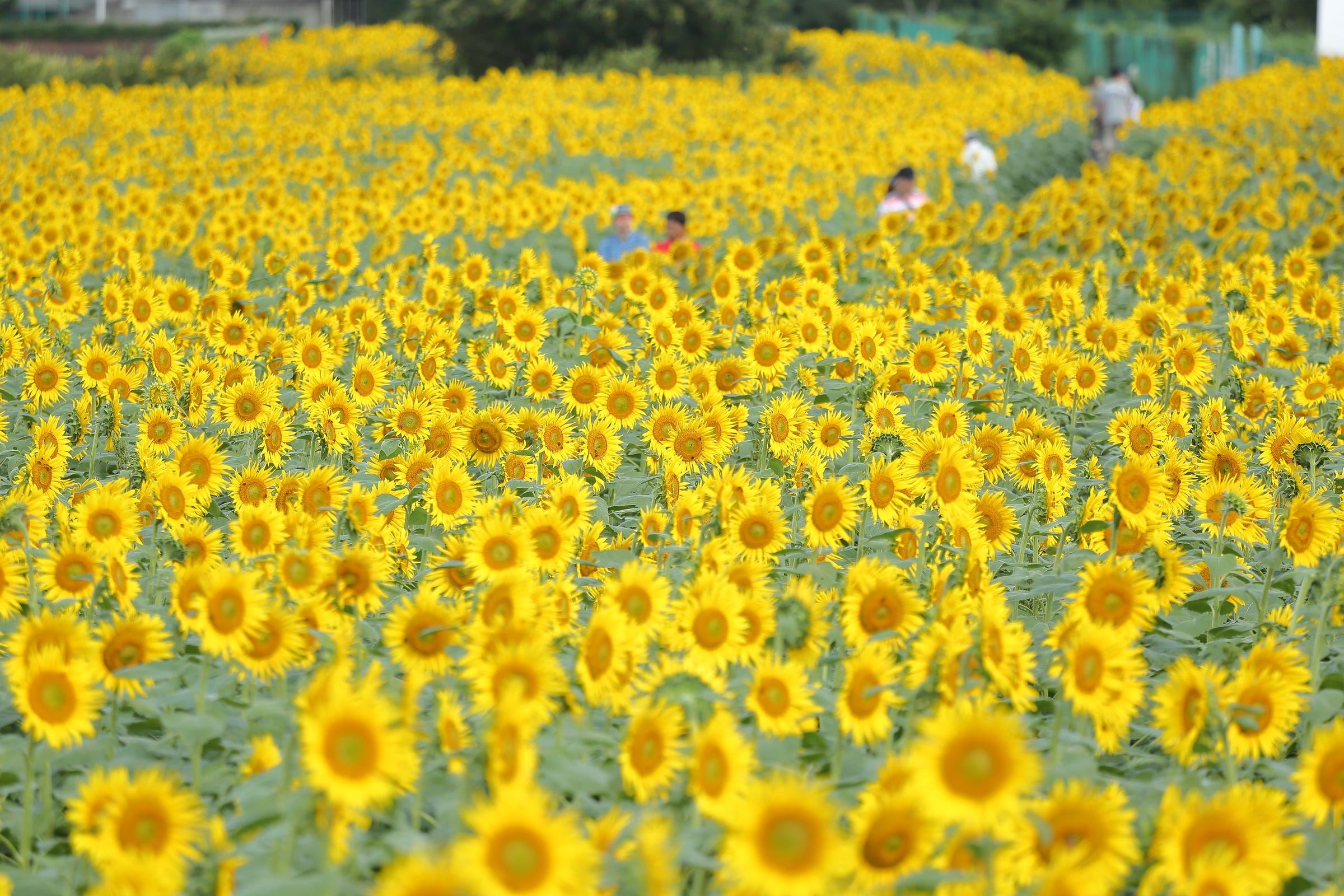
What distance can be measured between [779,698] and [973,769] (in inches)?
26.4

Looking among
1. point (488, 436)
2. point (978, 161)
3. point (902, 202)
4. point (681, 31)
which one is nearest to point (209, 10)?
point (681, 31)

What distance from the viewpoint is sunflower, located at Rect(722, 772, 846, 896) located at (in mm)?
2125

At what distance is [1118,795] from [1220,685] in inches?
20.9

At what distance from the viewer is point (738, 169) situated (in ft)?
49.4

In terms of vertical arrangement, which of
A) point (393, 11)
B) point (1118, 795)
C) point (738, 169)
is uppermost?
point (393, 11)

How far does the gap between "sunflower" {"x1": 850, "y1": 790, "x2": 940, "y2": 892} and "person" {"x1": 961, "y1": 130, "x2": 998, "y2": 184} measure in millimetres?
13820

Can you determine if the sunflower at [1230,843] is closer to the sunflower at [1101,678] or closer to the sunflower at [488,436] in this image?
the sunflower at [1101,678]

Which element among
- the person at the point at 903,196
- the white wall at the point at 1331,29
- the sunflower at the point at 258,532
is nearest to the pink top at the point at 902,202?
the person at the point at 903,196

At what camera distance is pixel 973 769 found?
225cm

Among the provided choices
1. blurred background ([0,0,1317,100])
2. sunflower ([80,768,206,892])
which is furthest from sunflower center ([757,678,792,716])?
blurred background ([0,0,1317,100])

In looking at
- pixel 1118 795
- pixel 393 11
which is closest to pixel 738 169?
pixel 1118 795

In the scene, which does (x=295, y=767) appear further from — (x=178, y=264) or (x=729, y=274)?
(x=178, y=264)

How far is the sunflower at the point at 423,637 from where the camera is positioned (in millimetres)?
2982

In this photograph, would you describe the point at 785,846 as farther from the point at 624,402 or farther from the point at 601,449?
the point at 624,402
